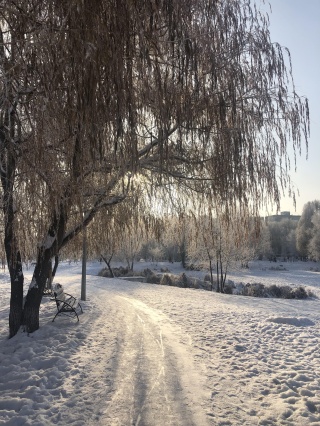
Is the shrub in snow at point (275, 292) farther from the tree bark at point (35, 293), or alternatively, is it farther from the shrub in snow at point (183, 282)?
the tree bark at point (35, 293)

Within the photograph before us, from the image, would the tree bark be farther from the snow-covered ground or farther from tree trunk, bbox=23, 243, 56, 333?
the snow-covered ground

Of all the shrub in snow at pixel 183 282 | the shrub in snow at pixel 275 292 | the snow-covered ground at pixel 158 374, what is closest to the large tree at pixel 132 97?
the snow-covered ground at pixel 158 374

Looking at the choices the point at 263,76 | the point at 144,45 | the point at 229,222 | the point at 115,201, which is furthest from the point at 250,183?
the point at 115,201

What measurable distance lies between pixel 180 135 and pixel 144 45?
96 cm

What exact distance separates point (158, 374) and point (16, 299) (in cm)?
371

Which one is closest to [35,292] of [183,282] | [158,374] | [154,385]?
[158,374]

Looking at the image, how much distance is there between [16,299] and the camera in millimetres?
7957

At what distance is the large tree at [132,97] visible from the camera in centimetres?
276

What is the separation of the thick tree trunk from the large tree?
248 cm

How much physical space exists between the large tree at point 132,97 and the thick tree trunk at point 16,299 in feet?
8.14

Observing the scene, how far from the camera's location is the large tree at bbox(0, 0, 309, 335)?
9.04 feet

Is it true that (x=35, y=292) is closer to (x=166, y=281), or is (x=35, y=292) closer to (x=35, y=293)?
(x=35, y=293)

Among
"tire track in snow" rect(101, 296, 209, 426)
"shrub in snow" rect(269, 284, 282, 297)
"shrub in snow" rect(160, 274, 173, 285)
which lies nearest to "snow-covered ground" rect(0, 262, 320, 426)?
"tire track in snow" rect(101, 296, 209, 426)

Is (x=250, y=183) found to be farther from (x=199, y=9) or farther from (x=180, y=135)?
(x=199, y=9)
